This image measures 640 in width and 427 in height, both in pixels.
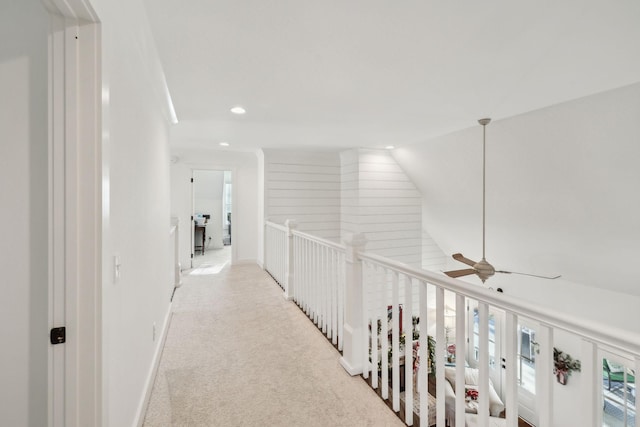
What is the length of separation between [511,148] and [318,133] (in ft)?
8.21

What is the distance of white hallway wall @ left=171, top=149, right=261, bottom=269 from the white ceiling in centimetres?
243

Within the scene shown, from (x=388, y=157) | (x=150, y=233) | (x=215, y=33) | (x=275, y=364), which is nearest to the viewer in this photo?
(x=215, y=33)

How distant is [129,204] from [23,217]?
0.52 m

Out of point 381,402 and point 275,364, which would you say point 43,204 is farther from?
point 381,402

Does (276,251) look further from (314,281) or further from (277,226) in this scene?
(314,281)

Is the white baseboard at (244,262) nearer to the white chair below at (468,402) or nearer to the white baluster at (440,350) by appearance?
the white chair below at (468,402)

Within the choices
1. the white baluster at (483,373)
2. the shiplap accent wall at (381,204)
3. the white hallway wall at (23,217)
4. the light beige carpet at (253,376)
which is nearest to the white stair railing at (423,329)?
the white baluster at (483,373)

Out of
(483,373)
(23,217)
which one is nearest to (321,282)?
(483,373)

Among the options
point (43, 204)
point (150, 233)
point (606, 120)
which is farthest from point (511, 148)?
point (43, 204)

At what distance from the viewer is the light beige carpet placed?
1780 millimetres

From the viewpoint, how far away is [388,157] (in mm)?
5770

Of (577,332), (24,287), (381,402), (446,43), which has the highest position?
(446,43)

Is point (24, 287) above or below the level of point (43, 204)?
below

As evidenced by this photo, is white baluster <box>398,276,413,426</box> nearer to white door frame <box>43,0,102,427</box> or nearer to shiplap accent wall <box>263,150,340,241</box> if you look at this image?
white door frame <box>43,0,102,427</box>
